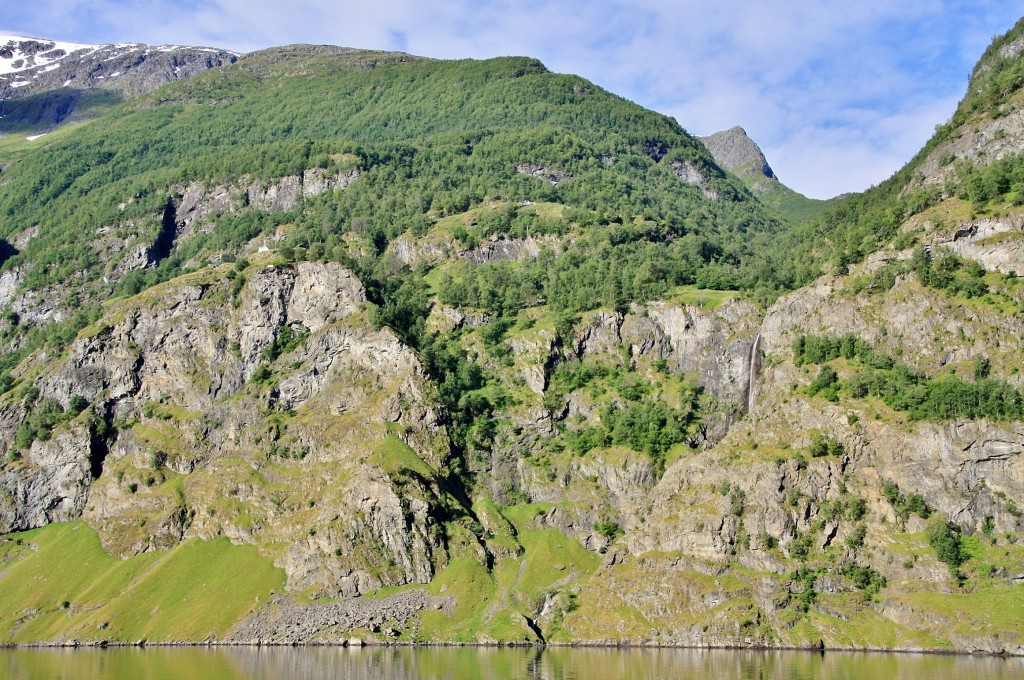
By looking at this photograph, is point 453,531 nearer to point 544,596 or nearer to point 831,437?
point 544,596

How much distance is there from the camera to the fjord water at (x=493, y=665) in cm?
10375

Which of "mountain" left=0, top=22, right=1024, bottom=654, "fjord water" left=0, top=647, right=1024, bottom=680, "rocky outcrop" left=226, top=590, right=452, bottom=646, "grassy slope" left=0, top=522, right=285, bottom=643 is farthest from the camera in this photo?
"grassy slope" left=0, top=522, right=285, bottom=643

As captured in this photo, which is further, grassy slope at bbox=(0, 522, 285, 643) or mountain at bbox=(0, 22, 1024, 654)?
grassy slope at bbox=(0, 522, 285, 643)

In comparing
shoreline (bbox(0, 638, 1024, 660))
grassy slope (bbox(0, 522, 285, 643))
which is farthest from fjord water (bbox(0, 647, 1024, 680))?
grassy slope (bbox(0, 522, 285, 643))

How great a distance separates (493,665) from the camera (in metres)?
117

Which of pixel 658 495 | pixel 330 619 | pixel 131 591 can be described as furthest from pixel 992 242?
pixel 131 591

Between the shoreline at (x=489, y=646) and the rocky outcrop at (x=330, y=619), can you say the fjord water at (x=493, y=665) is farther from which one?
the rocky outcrop at (x=330, y=619)

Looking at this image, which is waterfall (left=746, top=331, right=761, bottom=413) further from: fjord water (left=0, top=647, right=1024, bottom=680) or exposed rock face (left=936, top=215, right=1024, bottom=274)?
fjord water (left=0, top=647, right=1024, bottom=680)

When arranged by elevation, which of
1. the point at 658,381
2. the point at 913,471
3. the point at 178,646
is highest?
the point at 658,381

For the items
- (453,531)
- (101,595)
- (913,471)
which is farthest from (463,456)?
(913,471)

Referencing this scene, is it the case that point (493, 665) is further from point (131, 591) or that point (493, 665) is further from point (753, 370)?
point (753, 370)

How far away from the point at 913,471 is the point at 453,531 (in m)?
75.4

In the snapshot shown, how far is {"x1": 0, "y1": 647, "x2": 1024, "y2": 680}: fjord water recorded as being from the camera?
10375 centimetres

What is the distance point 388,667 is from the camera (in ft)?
381
